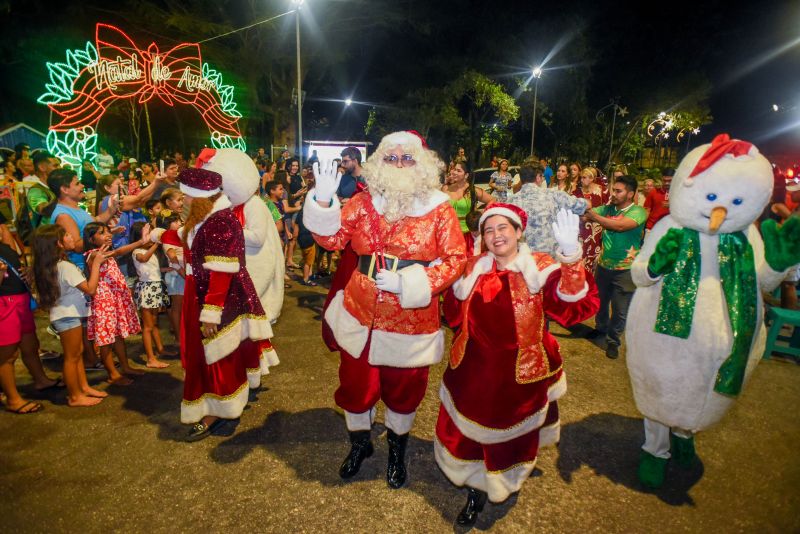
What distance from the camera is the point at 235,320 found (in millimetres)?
3482

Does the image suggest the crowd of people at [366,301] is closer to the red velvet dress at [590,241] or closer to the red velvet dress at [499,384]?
the red velvet dress at [499,384]

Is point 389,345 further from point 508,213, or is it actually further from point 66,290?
point 66,290

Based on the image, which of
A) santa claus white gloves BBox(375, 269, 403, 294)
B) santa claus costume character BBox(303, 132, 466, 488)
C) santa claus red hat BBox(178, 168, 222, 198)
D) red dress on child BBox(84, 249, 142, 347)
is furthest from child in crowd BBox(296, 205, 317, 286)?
santa claus white gloves BBox(375, 269, 403, 294)

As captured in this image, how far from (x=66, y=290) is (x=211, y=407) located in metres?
1.58

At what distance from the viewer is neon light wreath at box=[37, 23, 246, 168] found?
891 centimetres

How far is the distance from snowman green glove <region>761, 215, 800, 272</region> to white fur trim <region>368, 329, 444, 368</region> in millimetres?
2054

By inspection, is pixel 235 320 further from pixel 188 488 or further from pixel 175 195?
pixel 175 195

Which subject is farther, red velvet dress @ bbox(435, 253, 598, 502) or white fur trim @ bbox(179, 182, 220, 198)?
white fur trim @ bbox(179, 182, 220, 198)

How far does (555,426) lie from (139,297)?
13.0ft

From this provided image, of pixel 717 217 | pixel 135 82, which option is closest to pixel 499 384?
pixel 717 217

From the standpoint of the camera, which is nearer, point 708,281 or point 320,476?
point 708,281

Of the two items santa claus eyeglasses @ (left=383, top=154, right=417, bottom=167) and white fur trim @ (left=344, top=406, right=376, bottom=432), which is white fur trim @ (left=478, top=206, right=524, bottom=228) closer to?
santa claus eyeglasses @ (left=383, top=154, right=417, bottom=167)

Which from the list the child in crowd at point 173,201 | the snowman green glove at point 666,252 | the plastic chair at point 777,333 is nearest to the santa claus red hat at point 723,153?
the snowman green glove at point 666,252

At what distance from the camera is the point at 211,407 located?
11.7 feet
